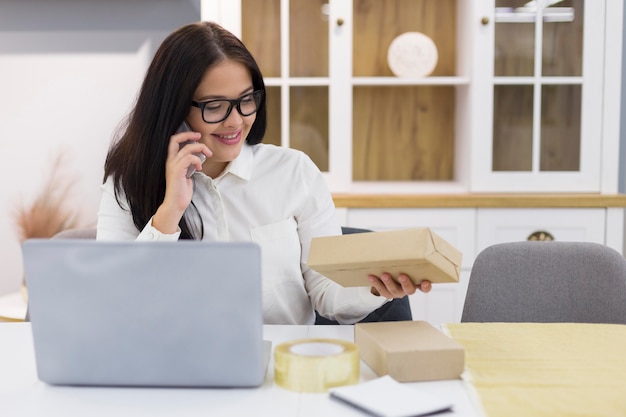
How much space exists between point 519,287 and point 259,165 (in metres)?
0.66

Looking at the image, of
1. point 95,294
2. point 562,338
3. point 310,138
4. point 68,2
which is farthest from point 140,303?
point 68,2

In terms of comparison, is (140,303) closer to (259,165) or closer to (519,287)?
(259,165)

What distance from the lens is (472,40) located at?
9.18 feet

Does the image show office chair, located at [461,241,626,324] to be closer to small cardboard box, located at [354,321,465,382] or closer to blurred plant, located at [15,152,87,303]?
small cardboard box, located at [354,321,465,382]

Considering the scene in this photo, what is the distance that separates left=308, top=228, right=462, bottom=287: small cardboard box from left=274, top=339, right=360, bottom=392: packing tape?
0.57 ft

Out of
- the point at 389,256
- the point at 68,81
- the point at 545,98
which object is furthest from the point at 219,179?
the point at 68,81

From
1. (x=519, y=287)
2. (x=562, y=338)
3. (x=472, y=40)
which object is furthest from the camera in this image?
(x=472, y=40)

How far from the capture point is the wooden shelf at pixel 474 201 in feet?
8.98

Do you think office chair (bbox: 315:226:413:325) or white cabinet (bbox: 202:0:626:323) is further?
white cabinet (bbox: 202:0:626:323)

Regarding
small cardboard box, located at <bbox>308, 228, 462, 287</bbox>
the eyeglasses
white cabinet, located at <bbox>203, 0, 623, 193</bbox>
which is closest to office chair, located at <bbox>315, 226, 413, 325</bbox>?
small cardboard box, located at <bbox>308, 228, 462, 287</bbox>

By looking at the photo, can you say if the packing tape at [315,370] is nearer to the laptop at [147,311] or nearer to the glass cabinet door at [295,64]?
the laptop at [147,311]

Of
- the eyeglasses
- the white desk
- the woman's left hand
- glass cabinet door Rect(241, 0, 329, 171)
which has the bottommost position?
the white desk

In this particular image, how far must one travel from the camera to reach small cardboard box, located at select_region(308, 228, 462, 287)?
1157 millimetres

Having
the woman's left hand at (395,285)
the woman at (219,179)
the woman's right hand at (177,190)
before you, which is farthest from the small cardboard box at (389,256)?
the woman's right hand at (177,190)
